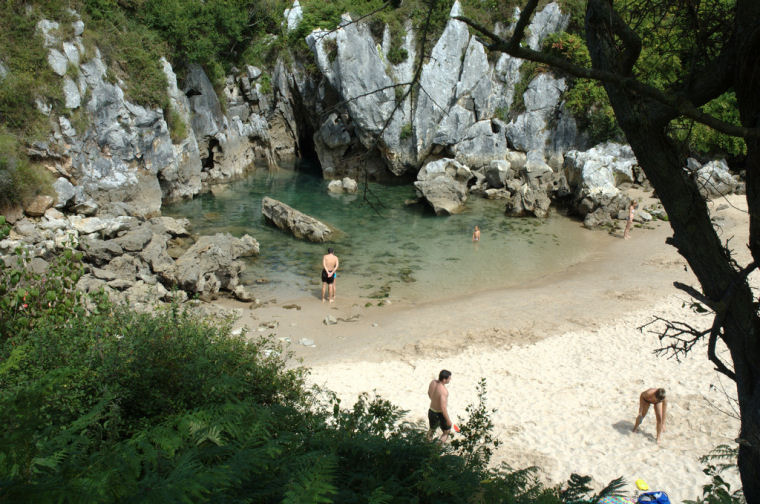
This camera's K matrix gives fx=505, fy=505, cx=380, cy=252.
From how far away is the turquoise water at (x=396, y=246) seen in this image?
16969mm

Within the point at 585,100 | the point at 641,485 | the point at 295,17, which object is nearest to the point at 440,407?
the point at 641,485

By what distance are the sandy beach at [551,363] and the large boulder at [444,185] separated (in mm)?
8613

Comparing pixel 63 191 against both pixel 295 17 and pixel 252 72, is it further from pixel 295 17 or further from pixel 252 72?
pixel 295 17

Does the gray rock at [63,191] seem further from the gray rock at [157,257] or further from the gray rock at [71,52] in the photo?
the gray rock at [71,52]

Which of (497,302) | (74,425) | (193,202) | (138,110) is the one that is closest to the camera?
(74,425)

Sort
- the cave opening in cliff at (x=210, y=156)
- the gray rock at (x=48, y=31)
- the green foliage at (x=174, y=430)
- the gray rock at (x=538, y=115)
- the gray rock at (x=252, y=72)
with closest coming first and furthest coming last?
the green foliage at (x=174, y=430)
the gray rock at (x=48, y=31)
the gray rock at (x=538, y=115)
the cave opening in cliff at (x=210, y=156)
the gray rock at (x=252, y=72)

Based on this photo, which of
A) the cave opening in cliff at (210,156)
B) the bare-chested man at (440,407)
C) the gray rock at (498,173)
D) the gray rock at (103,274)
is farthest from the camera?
the cave opening in cliff at (210,156)

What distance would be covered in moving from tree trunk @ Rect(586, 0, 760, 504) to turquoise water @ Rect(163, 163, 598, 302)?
10.0 m

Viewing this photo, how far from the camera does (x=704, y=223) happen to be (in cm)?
320

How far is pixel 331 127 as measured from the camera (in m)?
32.5

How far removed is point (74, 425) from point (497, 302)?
13067 millimetres

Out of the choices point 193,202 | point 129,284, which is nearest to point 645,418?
point 129,284

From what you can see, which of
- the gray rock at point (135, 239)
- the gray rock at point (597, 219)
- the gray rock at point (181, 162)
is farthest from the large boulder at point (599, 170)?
the gray rock at point (181, 162)

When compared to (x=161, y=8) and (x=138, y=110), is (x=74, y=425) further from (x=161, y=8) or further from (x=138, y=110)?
(x=161, y=8)
